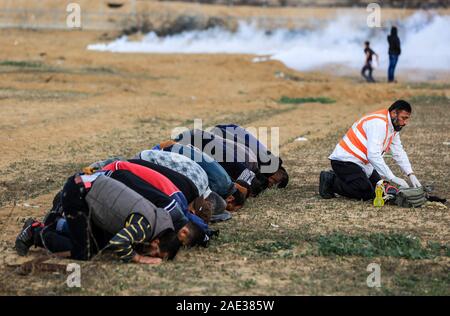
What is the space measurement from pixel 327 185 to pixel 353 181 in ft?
1.23

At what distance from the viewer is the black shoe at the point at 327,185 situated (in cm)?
983

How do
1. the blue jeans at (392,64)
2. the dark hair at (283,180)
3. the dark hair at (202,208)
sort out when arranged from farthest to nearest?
the blue jeans at (392,64), the dark hair at (283,180), the dark hair at (202,208)

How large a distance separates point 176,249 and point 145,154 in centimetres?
172

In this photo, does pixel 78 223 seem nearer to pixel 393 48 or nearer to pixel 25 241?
pixel 25 241

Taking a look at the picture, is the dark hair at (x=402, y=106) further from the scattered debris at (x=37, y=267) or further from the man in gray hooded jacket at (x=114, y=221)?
the scattered debris at (x=37, y=267)

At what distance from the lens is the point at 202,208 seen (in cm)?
809

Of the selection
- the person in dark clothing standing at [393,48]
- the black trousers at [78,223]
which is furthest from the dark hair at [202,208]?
the person in dark clothing standing at [393,48]

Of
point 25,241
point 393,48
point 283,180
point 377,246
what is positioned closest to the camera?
point 25,241

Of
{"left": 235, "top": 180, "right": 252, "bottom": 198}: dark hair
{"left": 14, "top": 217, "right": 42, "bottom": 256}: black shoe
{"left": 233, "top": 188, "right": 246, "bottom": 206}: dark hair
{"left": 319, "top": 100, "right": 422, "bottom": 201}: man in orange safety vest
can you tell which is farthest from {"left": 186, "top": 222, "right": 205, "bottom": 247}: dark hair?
{"left": 319, "top": 100, "right": 422, "bottom": 201}: man in orange safety vest

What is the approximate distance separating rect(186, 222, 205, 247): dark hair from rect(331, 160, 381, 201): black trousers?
2704mm

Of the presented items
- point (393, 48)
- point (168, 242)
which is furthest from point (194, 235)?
point (393, 48)

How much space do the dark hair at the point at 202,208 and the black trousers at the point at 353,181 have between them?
6.89ft

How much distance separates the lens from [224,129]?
10.7 m

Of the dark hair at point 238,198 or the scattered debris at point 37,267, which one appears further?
the dark hair at point 238,198
